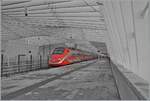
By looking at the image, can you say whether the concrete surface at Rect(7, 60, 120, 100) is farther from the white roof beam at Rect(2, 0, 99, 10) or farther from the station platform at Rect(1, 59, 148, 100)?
the white roof beam at Rect(2, 0, 99, 10)

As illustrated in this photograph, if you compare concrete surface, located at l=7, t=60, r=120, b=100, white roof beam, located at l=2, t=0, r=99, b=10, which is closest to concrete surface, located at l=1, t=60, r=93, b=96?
concrete surface, located at l=7, t=60, r=120, b=100

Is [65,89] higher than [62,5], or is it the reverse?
[62,5]

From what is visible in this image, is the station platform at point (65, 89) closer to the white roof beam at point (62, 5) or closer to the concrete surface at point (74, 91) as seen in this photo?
the concrete surface at point (74, 91)

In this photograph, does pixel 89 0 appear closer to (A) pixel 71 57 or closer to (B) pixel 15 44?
(A) pixel 71 57

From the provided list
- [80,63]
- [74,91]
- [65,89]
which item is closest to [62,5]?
[80,63]

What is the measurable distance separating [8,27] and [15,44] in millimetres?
12176

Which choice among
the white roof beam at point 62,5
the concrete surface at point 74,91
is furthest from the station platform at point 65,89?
the white roof beam at point 62,5

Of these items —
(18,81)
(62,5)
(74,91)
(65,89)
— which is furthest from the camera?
(62,5)

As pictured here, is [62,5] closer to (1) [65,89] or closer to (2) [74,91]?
(1) [65,89]

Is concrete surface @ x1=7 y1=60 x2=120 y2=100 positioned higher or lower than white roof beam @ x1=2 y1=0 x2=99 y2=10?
lower

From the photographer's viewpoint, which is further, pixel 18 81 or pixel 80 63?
pixel 80 63

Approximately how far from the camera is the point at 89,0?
24.2 metres

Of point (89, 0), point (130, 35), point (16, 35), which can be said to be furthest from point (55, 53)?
point (16, 35)

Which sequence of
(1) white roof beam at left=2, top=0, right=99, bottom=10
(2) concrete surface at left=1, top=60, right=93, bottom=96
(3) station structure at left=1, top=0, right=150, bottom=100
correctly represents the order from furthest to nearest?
1. (1) white roof beam at left=2, top=0, right=99, bottom=10
2. (2) concrete surface at left=1, top=60, right=93, bottom=96
3. (3) station structure at left=1, top=0, right=150, bottom=100
